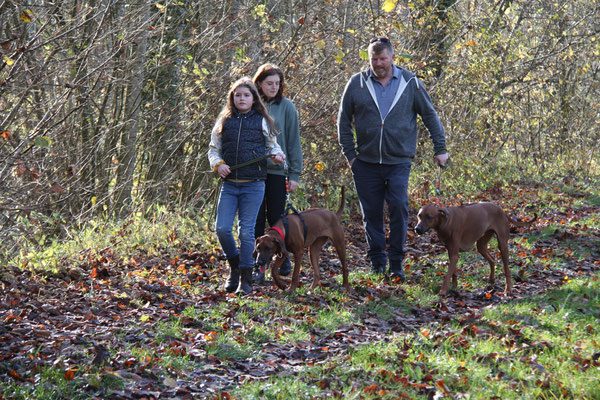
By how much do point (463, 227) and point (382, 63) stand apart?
210 centimetres

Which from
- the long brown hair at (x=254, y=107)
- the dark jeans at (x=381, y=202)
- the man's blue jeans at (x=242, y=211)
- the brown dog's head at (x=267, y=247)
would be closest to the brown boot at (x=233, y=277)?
the man's blue jeans at (x=242, y=211)

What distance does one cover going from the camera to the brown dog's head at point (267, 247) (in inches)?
260

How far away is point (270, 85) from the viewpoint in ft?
23.7

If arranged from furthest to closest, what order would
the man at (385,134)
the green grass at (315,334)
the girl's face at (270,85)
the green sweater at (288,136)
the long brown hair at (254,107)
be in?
the man at (385,134) → the green sweater at (288,136) → the girl's face at (270,85) → the long brown hair at (254,107) → the green grass at (315,334)

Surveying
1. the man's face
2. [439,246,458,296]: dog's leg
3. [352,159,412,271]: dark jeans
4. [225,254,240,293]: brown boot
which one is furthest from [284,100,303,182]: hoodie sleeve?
[439,246,458,296]: dog's leg

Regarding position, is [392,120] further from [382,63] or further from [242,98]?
[242,98]

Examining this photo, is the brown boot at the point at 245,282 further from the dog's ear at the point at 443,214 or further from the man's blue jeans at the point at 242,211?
the dog's ear at the point at 443,214

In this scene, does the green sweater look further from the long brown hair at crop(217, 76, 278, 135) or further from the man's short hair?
the man's short hair

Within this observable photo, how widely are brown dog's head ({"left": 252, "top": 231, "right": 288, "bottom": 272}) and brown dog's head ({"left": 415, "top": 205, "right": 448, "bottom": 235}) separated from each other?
1.51 m

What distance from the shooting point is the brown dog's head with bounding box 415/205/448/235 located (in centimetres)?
694

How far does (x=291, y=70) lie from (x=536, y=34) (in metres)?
9.82

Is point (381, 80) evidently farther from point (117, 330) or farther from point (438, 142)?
point (117, 330)

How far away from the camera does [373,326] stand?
6.02 m

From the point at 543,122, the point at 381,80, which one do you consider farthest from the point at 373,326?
the point at 543,122
